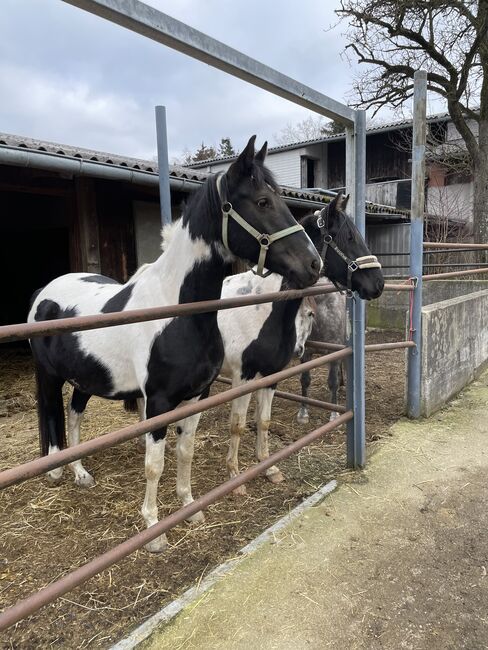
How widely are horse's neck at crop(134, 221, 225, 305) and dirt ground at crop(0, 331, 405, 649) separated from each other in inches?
50.5

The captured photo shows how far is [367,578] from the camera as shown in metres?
1.98

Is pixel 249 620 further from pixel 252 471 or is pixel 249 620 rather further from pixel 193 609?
pixel 252 471

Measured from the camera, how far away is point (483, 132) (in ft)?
36.8

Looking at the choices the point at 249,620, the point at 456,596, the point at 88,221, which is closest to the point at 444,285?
the point at 88,221

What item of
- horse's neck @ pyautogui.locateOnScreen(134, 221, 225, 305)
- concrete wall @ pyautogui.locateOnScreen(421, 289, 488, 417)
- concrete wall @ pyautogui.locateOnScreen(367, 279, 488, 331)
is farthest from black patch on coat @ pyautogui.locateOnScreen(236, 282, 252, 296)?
concrete wall @ pyautogui.locateOnScreen(367, 279, 488, 331)

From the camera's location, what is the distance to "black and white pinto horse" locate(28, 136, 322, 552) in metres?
1.80

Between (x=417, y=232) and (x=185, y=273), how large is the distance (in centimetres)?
244

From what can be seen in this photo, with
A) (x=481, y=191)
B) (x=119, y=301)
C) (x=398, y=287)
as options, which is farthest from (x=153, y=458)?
(x=481, y=191)

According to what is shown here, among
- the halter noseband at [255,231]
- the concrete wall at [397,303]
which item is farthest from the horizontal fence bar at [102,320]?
the concrete wall at [397,303]

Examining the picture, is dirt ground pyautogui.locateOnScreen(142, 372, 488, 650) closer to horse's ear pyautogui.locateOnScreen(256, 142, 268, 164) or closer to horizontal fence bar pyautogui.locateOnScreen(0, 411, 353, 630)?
horizontal fence bar pyautogui.locateOnScreen(0, 411, 353, 630)

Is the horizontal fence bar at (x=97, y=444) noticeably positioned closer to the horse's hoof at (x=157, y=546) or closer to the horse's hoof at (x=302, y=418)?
the horse's hoof at (x=157, y=546)

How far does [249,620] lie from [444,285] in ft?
22.4

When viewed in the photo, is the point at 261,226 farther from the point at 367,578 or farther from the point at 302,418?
the point at 302,418

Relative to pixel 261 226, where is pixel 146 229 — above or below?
above
